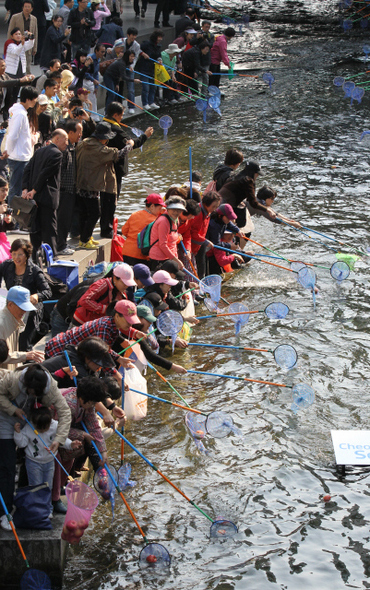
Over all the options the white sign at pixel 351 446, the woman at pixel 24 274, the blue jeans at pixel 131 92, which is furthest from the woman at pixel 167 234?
the blue jeans at pixel 131 92

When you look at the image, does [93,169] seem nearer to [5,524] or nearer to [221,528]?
[221,528]

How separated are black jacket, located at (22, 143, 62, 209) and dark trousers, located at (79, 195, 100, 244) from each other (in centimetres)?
87

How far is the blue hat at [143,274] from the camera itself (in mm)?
8469

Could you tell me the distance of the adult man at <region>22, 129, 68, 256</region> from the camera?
9.22 m

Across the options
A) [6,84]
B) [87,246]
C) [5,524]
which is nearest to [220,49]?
[6,84]

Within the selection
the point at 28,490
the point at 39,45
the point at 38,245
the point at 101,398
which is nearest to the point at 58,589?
the point at 28,490

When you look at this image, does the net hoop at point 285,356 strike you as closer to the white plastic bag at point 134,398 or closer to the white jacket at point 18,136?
the white plastic bag at point 134,398

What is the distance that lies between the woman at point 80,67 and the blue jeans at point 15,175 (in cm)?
583

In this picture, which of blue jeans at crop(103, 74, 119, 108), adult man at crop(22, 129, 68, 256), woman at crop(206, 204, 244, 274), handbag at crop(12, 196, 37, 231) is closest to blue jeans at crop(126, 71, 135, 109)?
blue jeans at crop(103, 74, 119, 108)

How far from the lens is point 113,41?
19312 millimetres

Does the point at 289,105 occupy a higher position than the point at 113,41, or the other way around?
the point at 113,41

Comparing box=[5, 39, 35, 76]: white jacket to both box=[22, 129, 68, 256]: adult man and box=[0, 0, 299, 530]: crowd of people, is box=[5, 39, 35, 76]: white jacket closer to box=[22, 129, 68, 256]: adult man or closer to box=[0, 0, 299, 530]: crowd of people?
box=[0, 0, 299, 530]: crowd of people

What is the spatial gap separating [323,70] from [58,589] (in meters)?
21.4

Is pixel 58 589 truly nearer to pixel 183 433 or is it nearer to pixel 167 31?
pixel 183 433
